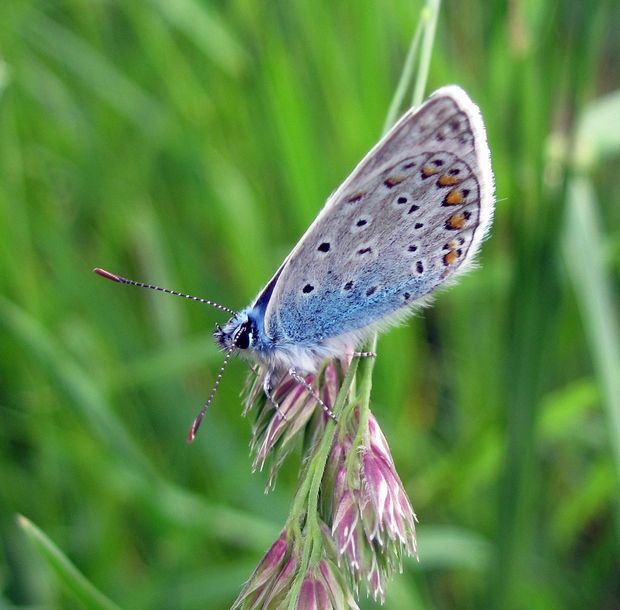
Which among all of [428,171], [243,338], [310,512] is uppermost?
[428,171]

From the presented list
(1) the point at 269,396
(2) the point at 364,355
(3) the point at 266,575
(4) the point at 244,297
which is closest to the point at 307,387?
(1) the point at 269,396

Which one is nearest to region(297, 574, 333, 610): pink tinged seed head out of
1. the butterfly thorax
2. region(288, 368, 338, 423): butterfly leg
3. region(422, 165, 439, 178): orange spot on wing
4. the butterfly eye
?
region(288, 368, 338, 423): butterfly leg

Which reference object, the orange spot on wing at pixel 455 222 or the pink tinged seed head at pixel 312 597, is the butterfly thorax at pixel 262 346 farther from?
the pink tinged seed head at pixel 312 597

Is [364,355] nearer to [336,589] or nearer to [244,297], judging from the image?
[336,589]

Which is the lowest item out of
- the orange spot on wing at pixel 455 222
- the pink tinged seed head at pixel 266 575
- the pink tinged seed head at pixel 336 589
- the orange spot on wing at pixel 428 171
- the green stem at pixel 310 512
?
the pink tinged seed head at pixel 336 589

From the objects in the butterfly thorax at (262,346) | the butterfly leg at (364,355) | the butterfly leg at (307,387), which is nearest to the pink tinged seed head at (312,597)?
the butterfly leg at (307,387)

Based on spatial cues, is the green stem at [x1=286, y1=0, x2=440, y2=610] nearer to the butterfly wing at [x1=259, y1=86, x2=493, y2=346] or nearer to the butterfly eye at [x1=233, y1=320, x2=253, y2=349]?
the butterfly wing at [x1=259, y1=86, x2=493, y2=346]

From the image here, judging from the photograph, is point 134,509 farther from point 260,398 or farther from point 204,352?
point 260,398
